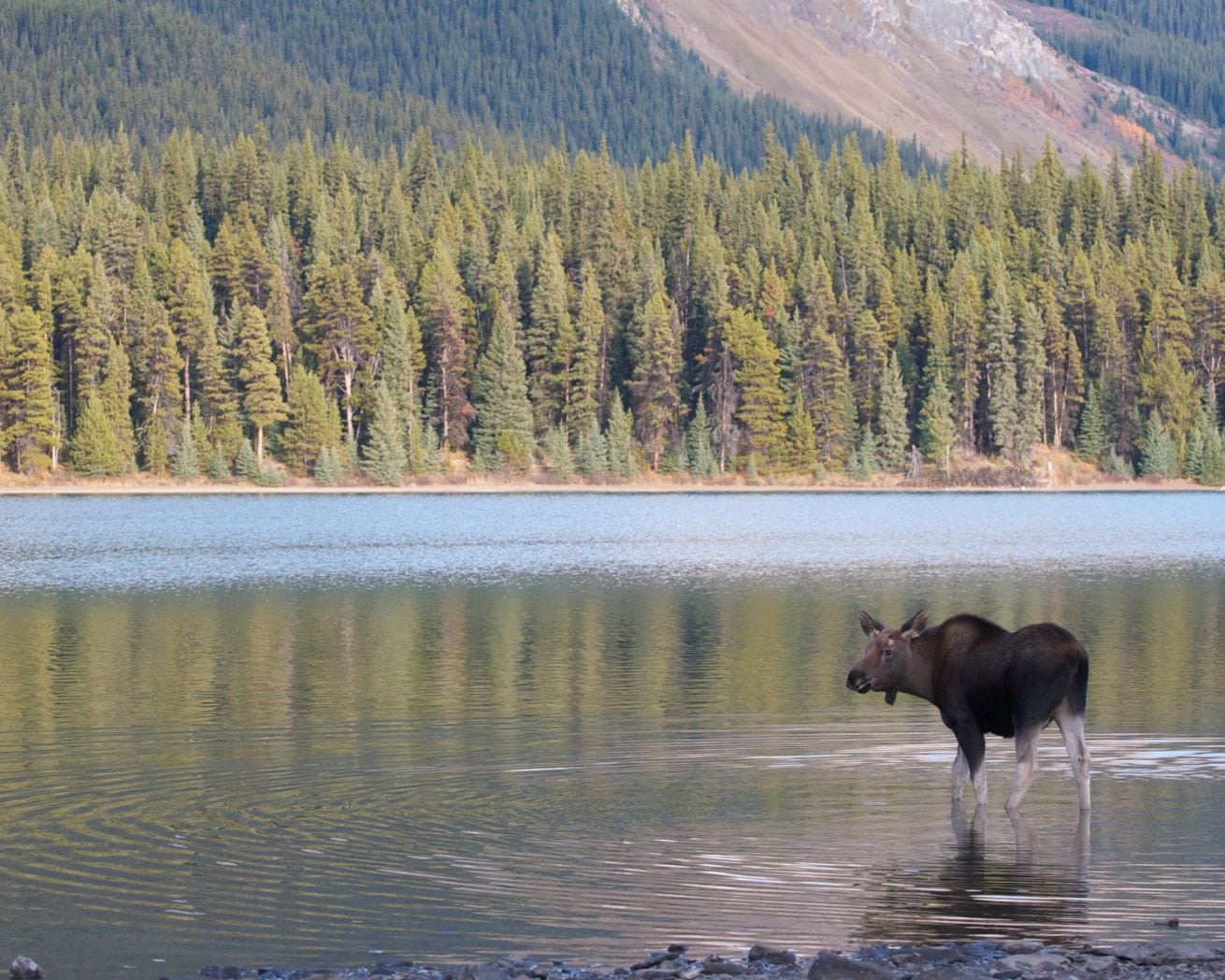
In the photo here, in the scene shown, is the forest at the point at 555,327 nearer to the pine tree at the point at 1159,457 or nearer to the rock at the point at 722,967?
the pine tree at the point at 1159,457

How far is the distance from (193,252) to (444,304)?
1828 centimetres

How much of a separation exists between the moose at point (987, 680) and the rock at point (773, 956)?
4960 mm

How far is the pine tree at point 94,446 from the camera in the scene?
11594cm

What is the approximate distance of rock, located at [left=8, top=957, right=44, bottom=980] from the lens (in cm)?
1230

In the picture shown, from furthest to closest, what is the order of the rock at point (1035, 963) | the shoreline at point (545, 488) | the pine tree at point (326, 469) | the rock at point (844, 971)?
the pine tree at point (326, 469)
the shoreline at point (545, 488)
the rock at point (1035, 963)
the rock at point (844, 971)

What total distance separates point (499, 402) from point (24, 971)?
116 m

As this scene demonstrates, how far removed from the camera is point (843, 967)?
38.8 feet

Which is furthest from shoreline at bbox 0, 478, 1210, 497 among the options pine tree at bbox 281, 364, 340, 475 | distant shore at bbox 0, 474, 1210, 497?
pine tree at bbox 281, 364, 340, 475

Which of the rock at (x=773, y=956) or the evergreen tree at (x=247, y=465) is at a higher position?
the evergreen tree at (x=247, y=465)

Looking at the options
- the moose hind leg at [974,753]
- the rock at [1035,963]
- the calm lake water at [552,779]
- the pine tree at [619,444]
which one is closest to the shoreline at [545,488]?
the pine tree at [619,444]

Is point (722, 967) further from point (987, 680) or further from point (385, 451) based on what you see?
point (385, 451)

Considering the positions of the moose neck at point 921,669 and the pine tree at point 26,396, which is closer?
the moose neck at point 921,669

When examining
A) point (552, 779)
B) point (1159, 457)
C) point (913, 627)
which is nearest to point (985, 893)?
point (913, 627)

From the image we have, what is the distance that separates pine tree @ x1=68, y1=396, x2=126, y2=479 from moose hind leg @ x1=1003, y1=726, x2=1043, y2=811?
343 feet
